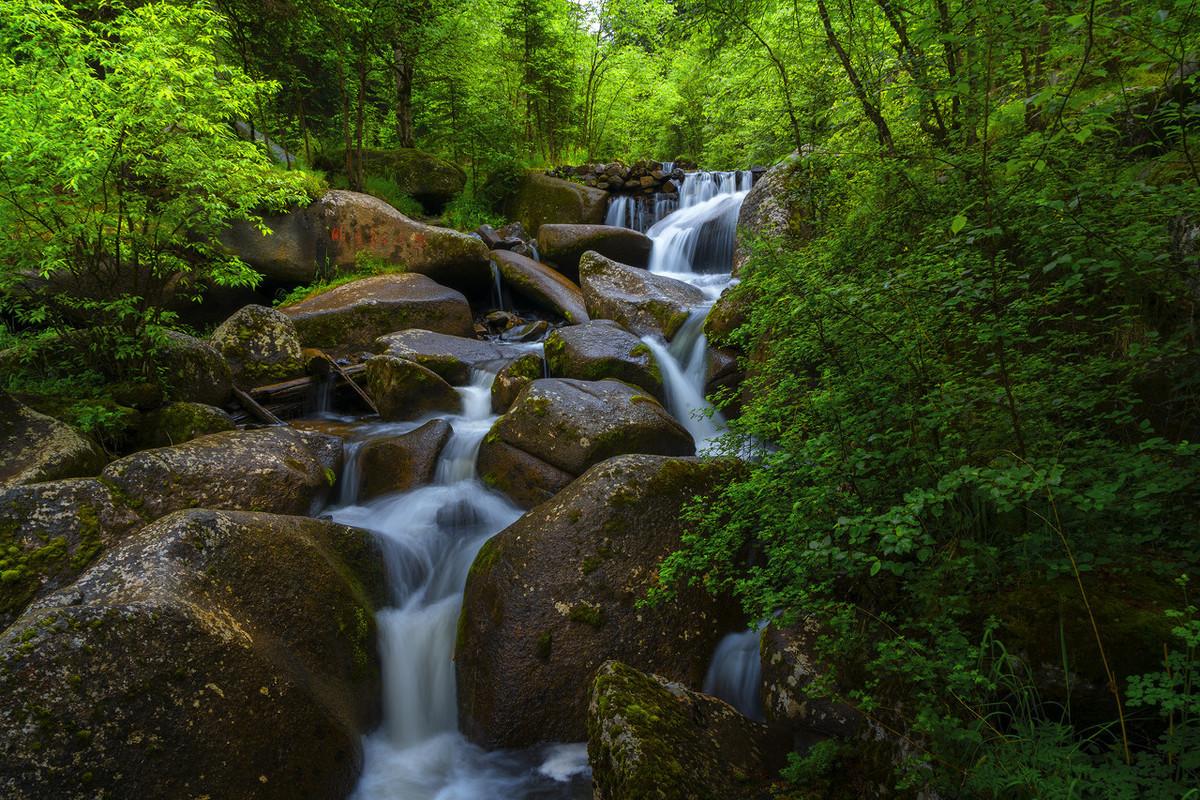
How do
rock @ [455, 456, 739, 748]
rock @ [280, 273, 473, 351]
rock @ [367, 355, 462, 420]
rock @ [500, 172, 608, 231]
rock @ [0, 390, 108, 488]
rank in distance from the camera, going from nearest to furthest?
rock @ [455, 456, 739, 748] → rock @ [0, 390, 108, 488] → rock @ [367, 355, 462, 420] → rock @ [280, 273, 473, 351] → rock @ [500, 172, 608, 231]

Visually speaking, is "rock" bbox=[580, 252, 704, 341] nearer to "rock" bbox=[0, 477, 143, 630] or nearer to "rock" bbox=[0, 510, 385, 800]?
"rock" bbox=[0, 510, 385, 800]

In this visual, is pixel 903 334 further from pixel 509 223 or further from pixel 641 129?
pixel 641 129

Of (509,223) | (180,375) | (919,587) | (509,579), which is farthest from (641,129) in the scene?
(919,587)

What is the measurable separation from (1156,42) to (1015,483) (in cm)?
173

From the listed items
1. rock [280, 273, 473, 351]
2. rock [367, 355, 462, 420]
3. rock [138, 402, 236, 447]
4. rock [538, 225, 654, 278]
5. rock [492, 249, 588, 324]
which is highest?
rock [538, 225, 654, 278]

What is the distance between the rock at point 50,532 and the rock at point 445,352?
439cm

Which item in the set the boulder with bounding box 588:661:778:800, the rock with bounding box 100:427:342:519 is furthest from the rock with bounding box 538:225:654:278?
the boulder with bounding box 588:661:778:800

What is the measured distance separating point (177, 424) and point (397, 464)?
2.40 metres

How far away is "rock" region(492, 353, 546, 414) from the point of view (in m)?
7.93

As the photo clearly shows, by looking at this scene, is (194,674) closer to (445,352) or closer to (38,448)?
(38,448)

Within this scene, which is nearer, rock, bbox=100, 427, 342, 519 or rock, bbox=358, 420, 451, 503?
rock, bbox=100, 427, 342, 519

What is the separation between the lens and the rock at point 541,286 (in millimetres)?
11227

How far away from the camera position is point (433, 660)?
179 inches

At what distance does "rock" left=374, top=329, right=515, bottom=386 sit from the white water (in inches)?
94.7
